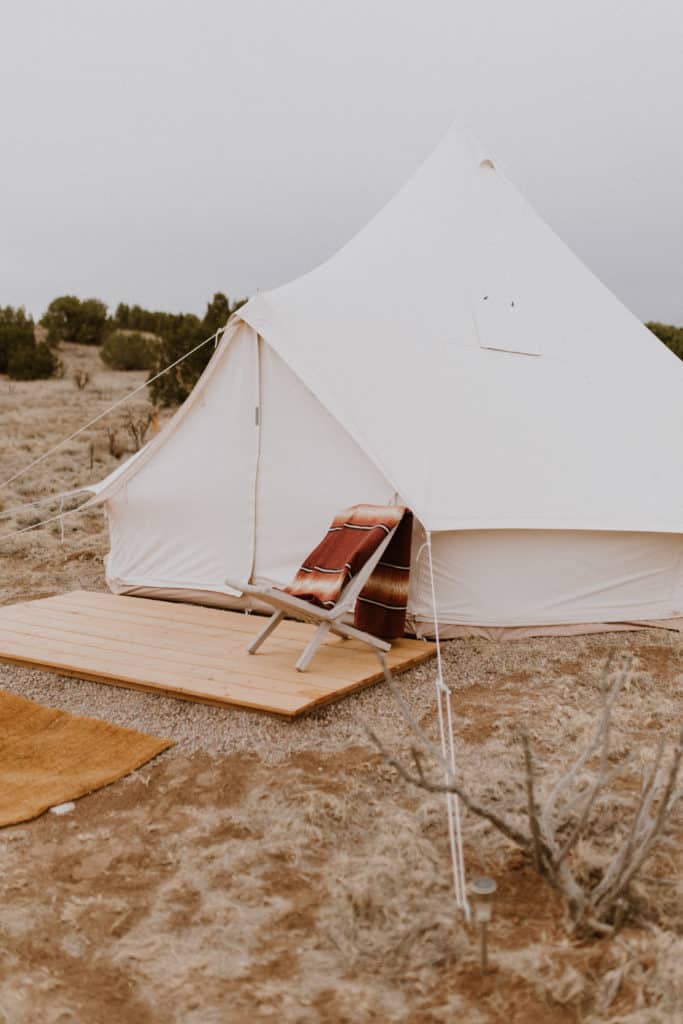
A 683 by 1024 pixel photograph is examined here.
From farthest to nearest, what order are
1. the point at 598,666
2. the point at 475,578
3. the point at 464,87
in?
the point at 464,87
the point at 475,578
the point at 598,666

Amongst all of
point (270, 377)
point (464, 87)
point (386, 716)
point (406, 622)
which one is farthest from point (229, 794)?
point (464, 87)

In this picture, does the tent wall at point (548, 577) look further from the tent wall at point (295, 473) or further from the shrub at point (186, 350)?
the shrub at point (186, 350)

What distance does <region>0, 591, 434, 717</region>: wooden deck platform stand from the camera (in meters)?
3.88

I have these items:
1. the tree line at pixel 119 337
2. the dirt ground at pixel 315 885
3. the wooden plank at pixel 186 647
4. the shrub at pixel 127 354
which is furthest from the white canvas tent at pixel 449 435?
the shrub at pixel 127 354

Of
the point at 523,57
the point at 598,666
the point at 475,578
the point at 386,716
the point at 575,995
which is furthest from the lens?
the point at 523,57

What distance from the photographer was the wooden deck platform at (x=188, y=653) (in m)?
3.88

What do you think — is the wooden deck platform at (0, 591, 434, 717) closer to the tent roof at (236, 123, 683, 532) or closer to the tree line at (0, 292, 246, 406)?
the tent roof at (236, 123, 683, 532)

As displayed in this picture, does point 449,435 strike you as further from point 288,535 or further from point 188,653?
point 188,653

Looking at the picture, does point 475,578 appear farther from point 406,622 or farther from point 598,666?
point 598,666

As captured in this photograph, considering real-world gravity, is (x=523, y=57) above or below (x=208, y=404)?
above

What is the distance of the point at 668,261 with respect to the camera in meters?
10.9

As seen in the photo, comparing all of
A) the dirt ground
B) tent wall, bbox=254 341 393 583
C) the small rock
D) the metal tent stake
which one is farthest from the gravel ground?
the metal tent stake

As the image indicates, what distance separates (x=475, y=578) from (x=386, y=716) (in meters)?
1.16

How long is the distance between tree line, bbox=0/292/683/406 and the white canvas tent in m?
7.38
